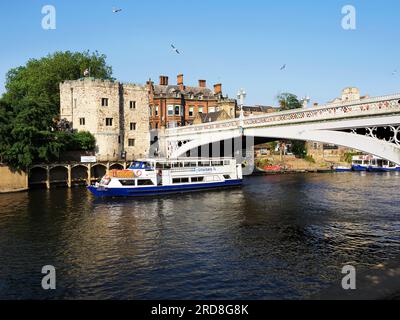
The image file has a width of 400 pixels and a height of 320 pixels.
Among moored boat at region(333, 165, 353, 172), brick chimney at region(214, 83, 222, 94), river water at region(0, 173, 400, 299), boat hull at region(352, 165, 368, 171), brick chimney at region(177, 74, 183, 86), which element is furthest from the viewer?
brick chimney at region(214, 83, 222, 94)

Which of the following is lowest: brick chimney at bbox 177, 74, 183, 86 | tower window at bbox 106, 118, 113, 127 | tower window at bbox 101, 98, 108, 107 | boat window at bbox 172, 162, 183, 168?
Result: boat window at bbox 172, 162, 183, 168

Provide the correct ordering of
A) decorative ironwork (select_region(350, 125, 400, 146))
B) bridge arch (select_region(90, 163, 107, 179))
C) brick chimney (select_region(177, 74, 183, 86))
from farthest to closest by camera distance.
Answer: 1. brick chimney (select_region(177, 74, 183, 86))
2. bridge arch (select_region(90, 163, 107, 179))
3. decorative ironwork (select_region(350, 125, 400, 146))

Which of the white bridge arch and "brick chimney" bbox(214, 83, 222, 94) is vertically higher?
"brick chimney" bbox(214, 83, 222, 94)

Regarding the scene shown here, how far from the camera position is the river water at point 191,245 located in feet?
50.0

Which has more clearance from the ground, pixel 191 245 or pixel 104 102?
pixel 104 102

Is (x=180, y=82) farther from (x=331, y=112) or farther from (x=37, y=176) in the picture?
(x=331, y=112)

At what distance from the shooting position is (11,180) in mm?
42938

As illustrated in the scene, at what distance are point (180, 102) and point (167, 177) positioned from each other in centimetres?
3988

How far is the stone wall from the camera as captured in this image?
42.2 m

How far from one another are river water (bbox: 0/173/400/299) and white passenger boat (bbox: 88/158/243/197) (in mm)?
2830

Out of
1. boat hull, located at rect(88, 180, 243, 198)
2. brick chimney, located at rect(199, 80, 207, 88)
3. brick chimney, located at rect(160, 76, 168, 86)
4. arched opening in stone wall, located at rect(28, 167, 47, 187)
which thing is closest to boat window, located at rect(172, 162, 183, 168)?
boat hull, located at rect(88, 180, 243, 198)

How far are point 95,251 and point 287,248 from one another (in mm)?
10280

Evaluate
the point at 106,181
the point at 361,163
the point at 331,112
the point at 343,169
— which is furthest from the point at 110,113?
the point at 361,163

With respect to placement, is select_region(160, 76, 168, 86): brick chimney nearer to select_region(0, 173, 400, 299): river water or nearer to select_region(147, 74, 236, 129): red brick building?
select_region(147, 74, 236, 129): red brick building
